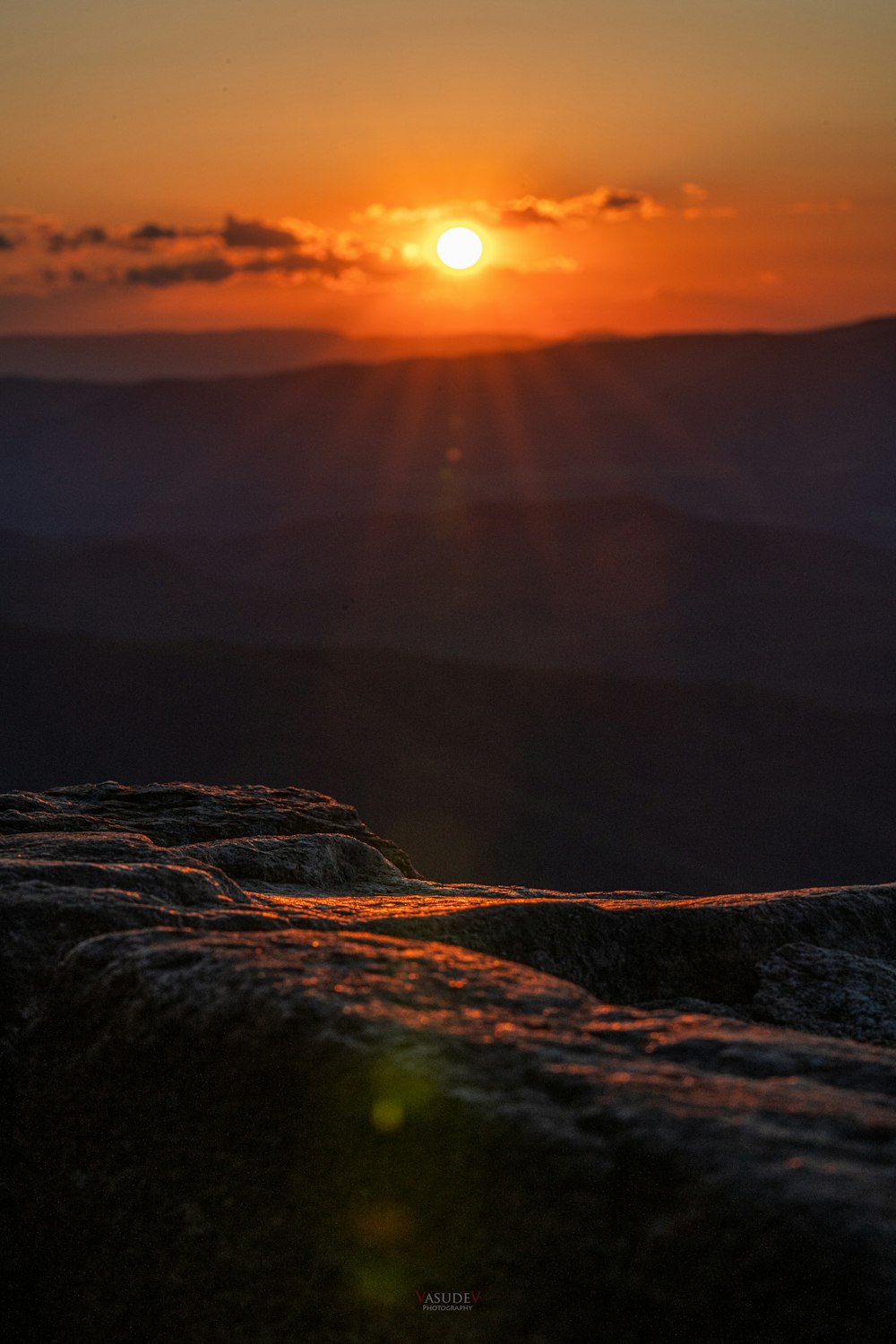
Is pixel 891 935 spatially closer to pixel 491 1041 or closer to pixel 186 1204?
pixel 491 1041

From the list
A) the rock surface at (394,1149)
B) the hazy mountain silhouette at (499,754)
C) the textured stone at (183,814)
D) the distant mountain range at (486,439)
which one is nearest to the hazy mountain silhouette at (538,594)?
the hazy mountain silhouette at (499,754)

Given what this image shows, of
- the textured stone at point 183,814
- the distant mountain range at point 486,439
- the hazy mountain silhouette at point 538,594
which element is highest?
the distant mountain range at point 486,439

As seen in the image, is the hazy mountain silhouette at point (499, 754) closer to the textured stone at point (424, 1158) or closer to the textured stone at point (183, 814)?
the textured stone at point (183, 814)

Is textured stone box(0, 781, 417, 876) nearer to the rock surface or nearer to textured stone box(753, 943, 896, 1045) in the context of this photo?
the rock surface

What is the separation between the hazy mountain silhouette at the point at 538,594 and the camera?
42.0m

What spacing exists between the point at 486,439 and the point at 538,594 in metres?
63.7

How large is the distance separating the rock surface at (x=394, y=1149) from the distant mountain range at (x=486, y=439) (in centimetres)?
6430

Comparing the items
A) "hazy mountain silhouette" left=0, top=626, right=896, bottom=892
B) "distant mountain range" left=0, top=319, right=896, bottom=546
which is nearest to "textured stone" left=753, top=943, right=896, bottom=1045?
"hazy mountain silhouette" left=0, top=626, right=896, bottom=892

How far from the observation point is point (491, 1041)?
241cm

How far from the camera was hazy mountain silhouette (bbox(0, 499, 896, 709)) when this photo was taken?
1654 inches

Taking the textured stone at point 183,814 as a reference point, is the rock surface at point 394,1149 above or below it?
below

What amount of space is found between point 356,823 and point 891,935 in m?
4.09

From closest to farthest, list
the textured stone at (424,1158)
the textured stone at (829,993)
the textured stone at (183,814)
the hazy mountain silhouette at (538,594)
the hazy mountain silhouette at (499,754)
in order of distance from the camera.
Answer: the textured stone at (424,1158)
the textured stone at (829,993)
the textured stone at (183,814)
the hazy mountain silhouette at (499,754)
the hazy mountain silhouette at (538,594)

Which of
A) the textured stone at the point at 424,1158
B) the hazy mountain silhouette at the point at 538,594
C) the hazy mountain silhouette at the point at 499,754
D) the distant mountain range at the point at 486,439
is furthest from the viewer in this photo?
the distant mountain range at the point at 486,439
